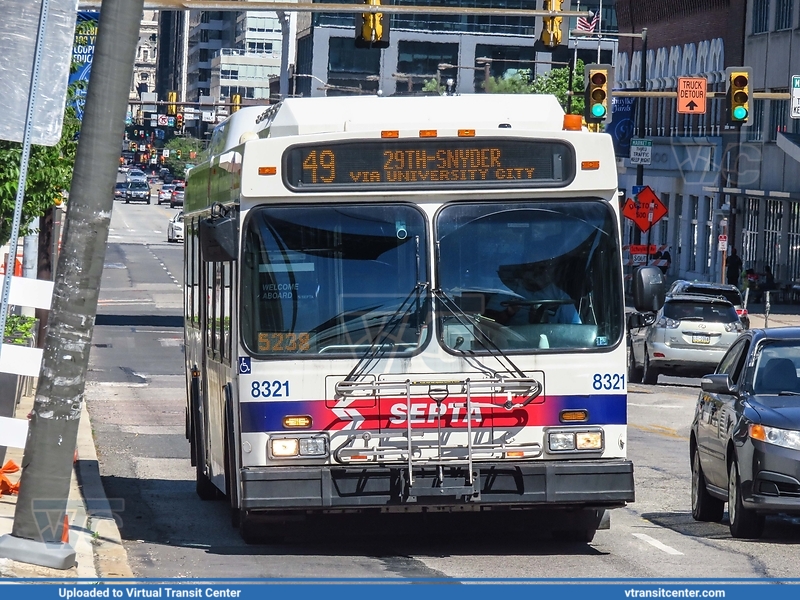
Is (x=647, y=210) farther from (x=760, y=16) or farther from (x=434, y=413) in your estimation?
(x=434, y=413)

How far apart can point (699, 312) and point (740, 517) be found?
1779 cm

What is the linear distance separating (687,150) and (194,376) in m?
51.9

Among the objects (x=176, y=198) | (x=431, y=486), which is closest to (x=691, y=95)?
(x=431, y=486)

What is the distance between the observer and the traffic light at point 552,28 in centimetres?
2288

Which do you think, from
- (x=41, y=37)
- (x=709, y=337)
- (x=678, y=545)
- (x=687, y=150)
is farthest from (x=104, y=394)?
(x=687, y=150)

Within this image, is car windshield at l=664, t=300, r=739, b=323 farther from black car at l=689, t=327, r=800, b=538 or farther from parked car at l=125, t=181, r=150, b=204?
parked car at l=125, t=181, r=150, b=204

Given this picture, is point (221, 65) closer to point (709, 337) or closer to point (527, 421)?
point (709, 337)

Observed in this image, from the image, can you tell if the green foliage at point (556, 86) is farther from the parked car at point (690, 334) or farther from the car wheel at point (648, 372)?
the parked car at point (690, 334)

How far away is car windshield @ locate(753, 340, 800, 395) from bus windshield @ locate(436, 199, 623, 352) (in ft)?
7.36

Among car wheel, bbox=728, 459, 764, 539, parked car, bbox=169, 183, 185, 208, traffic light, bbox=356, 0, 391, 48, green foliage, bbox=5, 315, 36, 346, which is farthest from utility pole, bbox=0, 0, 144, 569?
parked car, bbox=169, 183, 185, 208

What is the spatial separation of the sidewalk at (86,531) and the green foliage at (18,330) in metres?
1.98

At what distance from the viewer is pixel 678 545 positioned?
11609mm

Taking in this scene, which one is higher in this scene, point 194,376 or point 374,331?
Result: point 374,331

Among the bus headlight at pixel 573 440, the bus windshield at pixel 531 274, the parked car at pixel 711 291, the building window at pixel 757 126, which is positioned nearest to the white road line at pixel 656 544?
the bus headlight at pixel 573 440
